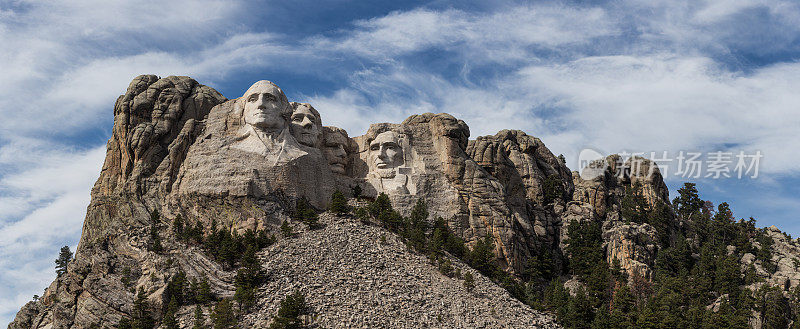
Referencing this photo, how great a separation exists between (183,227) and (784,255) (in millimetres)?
59191

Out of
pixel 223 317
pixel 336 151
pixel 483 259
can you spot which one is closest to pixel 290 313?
pixel 223 317

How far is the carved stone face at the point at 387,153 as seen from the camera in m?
90.6

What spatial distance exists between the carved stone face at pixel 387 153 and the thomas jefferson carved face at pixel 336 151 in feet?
9.22

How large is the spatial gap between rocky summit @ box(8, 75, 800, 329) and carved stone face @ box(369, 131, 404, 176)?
14cm

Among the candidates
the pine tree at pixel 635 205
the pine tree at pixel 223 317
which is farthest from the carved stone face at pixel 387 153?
the pine tree at pixel 223 317

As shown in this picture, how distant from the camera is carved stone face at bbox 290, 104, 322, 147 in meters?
87.4

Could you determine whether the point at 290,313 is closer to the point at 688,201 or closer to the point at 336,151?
the point at 336,151

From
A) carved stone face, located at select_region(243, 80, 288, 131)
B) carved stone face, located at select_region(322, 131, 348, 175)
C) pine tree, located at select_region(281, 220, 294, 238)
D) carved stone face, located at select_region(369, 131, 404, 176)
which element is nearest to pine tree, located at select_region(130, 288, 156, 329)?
pine tree, located at select_region(281, 220, 294, 238)

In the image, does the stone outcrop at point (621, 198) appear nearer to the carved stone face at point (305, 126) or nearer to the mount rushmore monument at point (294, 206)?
the mount rushmore monument at point (294, 206)

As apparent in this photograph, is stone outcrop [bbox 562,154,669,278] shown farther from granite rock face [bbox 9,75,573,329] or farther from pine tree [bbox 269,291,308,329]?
pine tree [bbox 269,291,308,329]

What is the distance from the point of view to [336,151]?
297 feet

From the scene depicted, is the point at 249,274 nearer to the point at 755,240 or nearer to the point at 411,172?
the point at 411,172

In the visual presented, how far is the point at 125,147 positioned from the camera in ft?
277

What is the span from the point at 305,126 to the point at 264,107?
4868 millimetres
